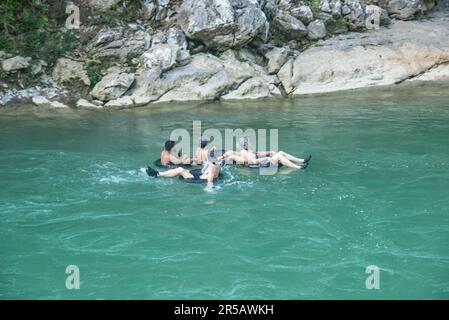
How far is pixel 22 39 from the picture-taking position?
20641 millimetres

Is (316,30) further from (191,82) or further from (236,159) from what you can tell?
(236,159)

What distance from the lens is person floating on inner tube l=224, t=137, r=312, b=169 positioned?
1301 centimetres

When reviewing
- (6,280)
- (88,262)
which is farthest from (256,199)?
(6,280)

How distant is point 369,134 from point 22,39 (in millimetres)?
12658

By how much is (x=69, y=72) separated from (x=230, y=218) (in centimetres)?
1194

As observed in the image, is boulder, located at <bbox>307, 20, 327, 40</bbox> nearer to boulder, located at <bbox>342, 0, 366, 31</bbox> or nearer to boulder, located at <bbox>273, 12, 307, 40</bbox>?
boulder, located at <bbox>273, 12, 307, 40</bbox>

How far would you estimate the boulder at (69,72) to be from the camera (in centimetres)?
2009

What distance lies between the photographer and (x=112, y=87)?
19.5m

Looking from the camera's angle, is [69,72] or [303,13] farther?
[303,13]

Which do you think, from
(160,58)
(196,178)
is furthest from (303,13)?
(196,178)

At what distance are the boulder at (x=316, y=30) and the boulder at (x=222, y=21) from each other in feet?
7.60

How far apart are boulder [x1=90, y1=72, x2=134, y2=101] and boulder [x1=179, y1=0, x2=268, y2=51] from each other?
3.18m

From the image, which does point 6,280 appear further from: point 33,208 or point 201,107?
point 201,107

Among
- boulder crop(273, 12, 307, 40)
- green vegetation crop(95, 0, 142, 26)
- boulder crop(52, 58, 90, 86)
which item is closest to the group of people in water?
boulder crop(52, 58, 90, 86)
